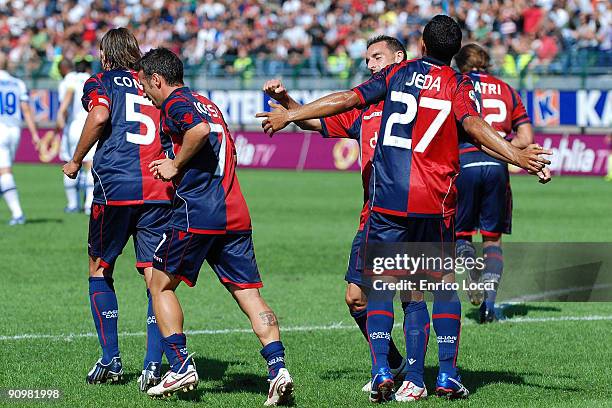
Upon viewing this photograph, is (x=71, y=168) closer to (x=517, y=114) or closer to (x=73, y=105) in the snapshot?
(x=517, y=114)

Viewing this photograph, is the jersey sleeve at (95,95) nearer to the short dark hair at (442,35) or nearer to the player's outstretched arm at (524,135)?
the short dark hair at (442,35)

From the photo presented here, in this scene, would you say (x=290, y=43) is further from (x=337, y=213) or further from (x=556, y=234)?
(x=556, y=234)

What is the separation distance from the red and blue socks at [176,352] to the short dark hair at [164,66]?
4.70 ft

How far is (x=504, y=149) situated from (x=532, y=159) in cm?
17

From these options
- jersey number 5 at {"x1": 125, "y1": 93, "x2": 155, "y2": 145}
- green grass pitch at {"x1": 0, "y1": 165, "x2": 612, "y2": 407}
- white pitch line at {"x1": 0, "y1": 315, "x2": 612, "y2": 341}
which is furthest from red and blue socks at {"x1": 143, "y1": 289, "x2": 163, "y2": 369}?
white pitch line at {"x1": 0, "y1": 315, "x2": 612, "y2": 341}

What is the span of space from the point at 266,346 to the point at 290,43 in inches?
1059

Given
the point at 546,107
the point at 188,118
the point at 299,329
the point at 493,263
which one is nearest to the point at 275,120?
the point at 188,118

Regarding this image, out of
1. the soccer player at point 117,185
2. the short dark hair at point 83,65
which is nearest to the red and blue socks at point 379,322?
the soccer player at point 117,185

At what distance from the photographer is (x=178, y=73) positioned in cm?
656

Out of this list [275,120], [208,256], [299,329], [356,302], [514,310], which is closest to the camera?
[275,120]

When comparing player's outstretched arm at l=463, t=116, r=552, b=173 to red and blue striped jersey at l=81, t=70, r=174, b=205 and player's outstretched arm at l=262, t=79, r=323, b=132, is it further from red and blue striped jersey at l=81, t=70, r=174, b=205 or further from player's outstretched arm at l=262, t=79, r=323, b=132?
red and blue striped jersey at l=81, t=70, r=174, b=205

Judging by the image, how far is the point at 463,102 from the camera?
21.1 ft

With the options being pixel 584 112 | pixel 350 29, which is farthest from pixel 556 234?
pixel 350 29

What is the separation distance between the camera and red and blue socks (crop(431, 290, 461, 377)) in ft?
21.7
